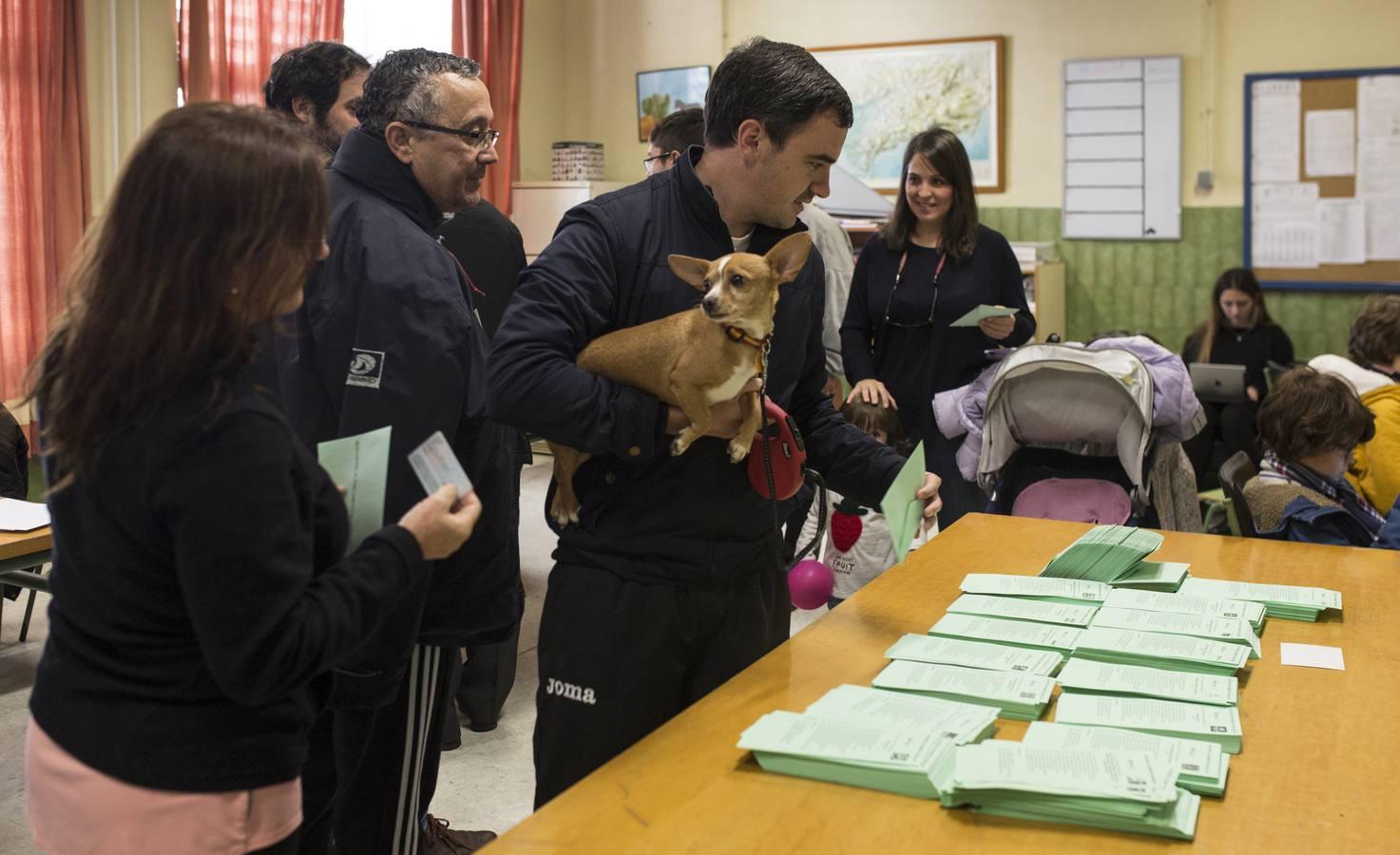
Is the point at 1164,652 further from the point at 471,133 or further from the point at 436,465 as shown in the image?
Result: the point at 471,133

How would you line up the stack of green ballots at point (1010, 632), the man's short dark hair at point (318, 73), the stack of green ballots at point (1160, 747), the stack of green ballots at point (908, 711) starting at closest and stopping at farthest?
the stack of green ballots at point (1160, 747) → the stack of green ballots at point (908, 711) → the stack of green ballots at point (1010, 632) → the man's short dark hair at point (318, 73)

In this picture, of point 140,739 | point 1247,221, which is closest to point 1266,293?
point 1247,221

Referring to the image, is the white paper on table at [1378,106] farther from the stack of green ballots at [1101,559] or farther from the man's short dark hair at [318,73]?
the man's short dark hair at [318,73]

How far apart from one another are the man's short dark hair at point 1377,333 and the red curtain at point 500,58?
5.19 metres

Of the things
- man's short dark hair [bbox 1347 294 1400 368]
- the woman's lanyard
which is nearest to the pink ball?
the woman's lanyard

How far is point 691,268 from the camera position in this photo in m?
1.85

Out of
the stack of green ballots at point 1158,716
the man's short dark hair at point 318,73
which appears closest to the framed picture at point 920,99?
the man's short dark hair at point 318,73

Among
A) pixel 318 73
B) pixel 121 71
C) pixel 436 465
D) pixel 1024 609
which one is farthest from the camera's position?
pixel 121 71

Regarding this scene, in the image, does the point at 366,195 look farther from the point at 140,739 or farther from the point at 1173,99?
the point at 1173,99

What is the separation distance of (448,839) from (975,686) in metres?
1.53

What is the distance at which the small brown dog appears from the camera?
1.82 metres

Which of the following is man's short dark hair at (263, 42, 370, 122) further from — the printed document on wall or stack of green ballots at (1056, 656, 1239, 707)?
the printed document on wall

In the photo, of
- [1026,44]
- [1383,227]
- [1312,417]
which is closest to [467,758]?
[1312,417]

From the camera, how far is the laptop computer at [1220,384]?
6.11 metres
